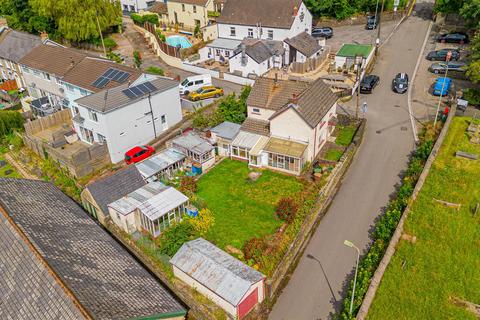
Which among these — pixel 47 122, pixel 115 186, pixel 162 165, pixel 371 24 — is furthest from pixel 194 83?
pixel 371 24

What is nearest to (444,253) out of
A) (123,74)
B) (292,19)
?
(123,74)

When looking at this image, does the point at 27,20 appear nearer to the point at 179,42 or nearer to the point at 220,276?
the point at 179,42

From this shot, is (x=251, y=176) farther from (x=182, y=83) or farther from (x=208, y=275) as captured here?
(x=182, y=83)

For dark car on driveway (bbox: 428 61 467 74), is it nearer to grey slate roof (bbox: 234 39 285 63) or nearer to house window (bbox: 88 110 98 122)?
grey slate roof (bbox: 234 39 285 63)

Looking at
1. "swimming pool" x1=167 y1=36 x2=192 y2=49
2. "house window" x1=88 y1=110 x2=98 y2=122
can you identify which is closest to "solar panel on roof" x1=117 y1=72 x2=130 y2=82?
"house window" x1=88 y1=110 x2=98 y2=122

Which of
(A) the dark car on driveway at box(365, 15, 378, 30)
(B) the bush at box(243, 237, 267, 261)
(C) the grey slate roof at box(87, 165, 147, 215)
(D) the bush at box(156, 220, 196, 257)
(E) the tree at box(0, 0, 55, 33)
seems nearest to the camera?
(B) the bush at box(243, 237, 267, 261)

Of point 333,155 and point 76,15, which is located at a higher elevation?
point 76,15

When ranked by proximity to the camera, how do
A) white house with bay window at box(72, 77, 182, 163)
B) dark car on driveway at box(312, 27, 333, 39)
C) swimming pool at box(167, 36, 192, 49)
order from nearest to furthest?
white house with bay window at box(72, 77, 182, 163) → swimming pool at box(167, 36, 192, 49) → dark car on driveway at box(312, 27, 333, 39)

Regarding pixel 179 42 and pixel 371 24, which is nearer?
pixel 179 42
